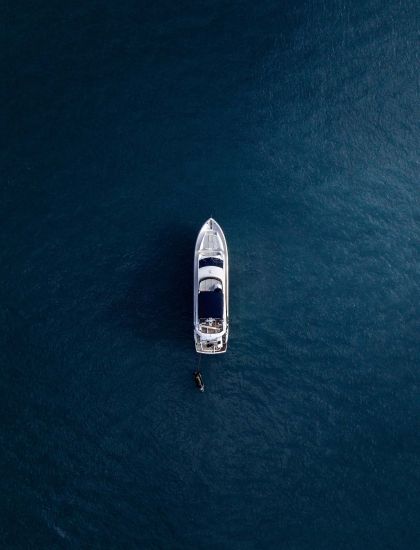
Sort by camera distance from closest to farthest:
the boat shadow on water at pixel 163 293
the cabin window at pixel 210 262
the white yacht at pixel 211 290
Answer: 1. the white yacht at pixel 211 290
2. the cabin window at pixel 210 262
3. the boat shadow on water at pixel 163 293

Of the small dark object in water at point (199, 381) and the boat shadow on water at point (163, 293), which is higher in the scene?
the boat shadow on water at point (163, 293)

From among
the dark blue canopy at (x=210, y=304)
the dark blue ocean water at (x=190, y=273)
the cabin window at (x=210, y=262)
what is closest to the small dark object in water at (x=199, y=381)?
the dark blue ocean water at (x=190, y=273)

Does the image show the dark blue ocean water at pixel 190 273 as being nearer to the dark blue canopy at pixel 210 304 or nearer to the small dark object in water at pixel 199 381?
the small dark object in water at pixel 199 381

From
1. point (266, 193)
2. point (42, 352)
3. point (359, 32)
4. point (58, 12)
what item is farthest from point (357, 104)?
point (42, 352)

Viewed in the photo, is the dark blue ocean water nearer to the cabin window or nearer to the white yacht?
the white yacht

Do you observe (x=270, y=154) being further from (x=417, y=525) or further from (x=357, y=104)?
(x=417, y=525)
